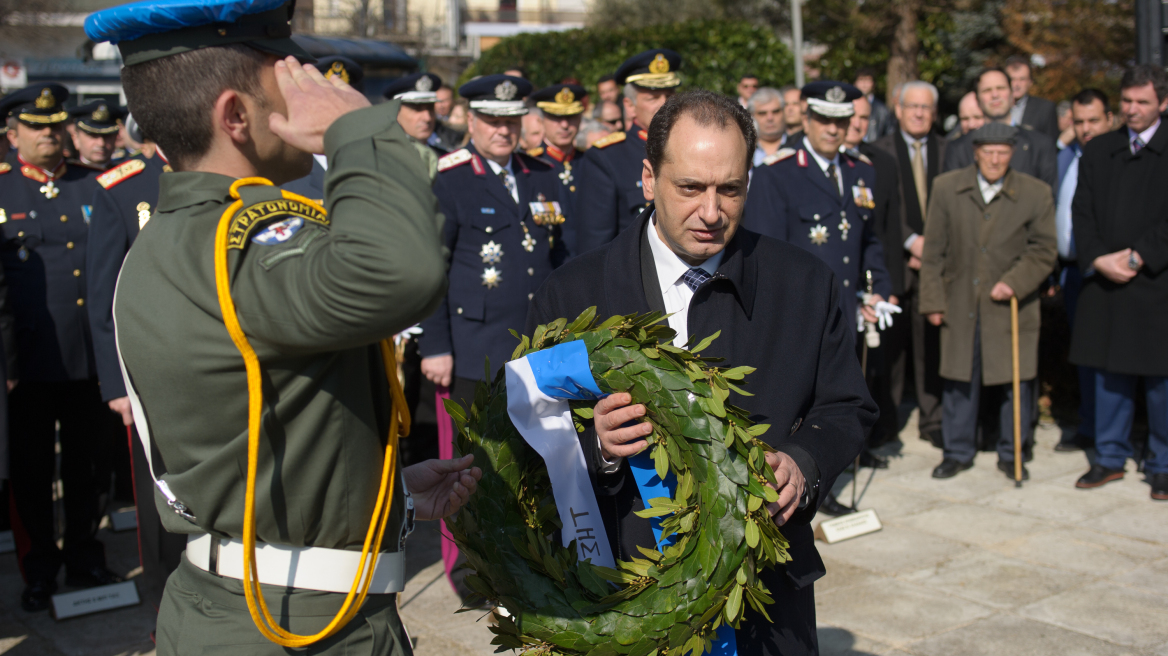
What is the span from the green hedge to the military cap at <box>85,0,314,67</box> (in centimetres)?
1591

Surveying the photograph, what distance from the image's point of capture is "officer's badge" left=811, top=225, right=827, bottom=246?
6199 millimetres

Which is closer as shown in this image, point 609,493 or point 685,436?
point 685,436

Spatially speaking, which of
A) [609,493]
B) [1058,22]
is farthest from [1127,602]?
[1058,22]

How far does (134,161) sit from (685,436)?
367 cm

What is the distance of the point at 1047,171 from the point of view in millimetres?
7648

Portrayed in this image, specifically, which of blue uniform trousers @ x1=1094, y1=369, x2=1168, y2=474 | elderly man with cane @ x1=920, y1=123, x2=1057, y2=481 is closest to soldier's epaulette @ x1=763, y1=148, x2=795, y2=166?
elderly man with cane @ x1=920, y1=123, x2=1057, y2=481

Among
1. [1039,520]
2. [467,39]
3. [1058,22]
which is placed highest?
[467,39]

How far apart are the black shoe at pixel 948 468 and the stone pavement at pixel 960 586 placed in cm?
25

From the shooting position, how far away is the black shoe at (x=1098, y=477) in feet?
20.8

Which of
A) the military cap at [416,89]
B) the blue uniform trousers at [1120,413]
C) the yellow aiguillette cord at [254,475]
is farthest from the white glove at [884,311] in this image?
the yellow aiguillette cord at [254,475]

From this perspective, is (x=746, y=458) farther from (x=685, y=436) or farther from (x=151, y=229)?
(x=151, y=229)

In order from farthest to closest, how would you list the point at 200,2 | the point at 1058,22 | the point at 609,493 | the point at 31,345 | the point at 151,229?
the point at 1058,22
the point at 31,345
the point at 609,493
the point at 151,229
the point at 200,2

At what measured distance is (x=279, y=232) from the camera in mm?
1532

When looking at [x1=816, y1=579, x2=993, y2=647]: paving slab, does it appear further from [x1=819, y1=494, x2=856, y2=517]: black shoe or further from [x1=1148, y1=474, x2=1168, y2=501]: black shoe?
[x1=1148, y1=474, x2=1168, y2=501]: black shoe
